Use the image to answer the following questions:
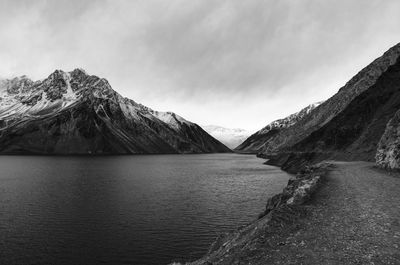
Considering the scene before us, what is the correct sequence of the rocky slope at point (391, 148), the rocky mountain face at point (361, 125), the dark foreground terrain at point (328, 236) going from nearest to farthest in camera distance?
the dark foreground terrain at point (328, 236) → the rocky slope at point (391, 148) → the rocky mountain face at point (361, 125)

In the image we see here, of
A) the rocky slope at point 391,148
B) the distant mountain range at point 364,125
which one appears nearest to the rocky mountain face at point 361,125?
the distant mountain range at point 364,125

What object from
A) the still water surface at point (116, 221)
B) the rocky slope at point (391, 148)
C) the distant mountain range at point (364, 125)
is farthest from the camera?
the distant mountain range at point (364, 125)

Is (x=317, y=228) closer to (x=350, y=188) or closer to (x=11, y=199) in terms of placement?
(x=350, y=188)

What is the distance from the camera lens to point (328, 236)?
754 inches

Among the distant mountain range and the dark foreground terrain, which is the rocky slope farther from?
the dark foreground terrain

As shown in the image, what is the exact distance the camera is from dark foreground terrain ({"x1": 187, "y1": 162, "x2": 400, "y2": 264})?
639 inches

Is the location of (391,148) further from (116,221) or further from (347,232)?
(116,221)

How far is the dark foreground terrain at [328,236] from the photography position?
16.2 meters

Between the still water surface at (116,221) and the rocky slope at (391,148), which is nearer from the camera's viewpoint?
the still water surface at (116,221)

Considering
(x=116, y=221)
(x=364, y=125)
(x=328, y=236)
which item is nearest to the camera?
(x=328, y=236)

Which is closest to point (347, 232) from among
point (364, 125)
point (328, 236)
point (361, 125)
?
point (328, 236)

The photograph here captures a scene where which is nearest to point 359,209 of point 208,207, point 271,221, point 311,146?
point 271,221

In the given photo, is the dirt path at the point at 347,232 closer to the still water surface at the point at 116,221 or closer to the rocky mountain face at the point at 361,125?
the still water surface at the point at 116,221

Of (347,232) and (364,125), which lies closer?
(347,232)
